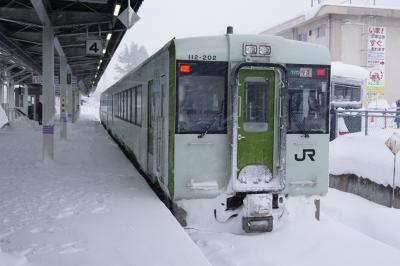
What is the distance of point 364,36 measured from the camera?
1226 inches

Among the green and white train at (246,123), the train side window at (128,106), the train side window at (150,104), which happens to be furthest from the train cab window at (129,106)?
the green and white train at (246,123)

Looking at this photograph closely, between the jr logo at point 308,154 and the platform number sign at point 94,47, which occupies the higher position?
the platform number sign at point 94,47

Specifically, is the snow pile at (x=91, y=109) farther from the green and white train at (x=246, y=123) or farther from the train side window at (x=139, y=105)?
the green and white train at (x=246, y=123)

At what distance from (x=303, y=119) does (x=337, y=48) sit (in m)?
25.7

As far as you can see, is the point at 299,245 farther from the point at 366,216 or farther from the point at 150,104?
the point at 150,104

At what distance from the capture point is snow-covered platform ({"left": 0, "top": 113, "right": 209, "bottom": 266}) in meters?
4.72

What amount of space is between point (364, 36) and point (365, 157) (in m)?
21.7

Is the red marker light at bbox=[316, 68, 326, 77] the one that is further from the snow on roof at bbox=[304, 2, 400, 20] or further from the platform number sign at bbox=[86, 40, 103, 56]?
the snow on roof at bbox=[304, 2, 400, 20]

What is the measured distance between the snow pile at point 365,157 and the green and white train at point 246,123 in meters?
4.57

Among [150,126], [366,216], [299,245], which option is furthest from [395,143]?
[150,126]

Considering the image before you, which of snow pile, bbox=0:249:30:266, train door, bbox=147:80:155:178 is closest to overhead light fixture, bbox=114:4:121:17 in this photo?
train door, bbox=147:80:155:178

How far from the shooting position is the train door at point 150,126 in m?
8.28

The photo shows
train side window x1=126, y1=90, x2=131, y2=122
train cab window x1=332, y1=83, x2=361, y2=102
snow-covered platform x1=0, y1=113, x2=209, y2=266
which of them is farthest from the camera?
train cab window x1=332, y1=83, x2=361, y2=102

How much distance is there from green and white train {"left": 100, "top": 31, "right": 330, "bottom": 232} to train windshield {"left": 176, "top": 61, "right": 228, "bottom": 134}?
0.04ft
